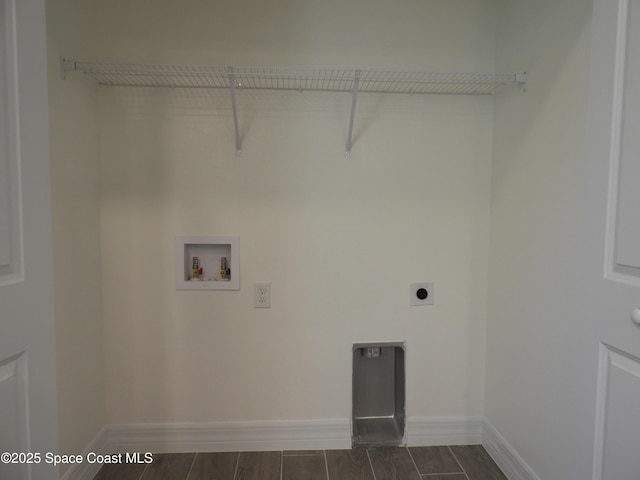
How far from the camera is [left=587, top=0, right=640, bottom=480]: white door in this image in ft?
2.96

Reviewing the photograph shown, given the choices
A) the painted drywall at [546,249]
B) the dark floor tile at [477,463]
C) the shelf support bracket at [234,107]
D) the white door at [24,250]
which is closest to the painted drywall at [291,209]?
the shelf support bracket at [234,107]

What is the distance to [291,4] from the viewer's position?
69.0 inches

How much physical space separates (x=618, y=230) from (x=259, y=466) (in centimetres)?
172

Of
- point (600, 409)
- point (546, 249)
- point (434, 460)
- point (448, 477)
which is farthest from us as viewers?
point (434, 460)

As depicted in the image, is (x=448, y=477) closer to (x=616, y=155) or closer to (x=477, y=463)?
(x=477, y=463)

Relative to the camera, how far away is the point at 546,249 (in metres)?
1.44

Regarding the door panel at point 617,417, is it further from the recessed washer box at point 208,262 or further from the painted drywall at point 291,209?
the recessed washer box at point 208,262

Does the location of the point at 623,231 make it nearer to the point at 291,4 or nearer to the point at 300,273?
the point at 300,273

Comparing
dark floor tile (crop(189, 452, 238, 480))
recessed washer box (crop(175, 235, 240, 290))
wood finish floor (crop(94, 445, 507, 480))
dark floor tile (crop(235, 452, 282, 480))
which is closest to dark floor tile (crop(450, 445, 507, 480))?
wood finish floor (crop(94, 445, 507, 480))

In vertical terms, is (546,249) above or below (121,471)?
above

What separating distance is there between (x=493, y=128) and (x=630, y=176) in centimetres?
102

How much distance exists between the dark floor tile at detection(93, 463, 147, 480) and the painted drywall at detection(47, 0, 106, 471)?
0.18 meters

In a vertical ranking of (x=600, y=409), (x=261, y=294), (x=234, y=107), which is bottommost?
(x=600, y=409)

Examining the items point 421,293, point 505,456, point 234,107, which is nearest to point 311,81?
point 234,107
